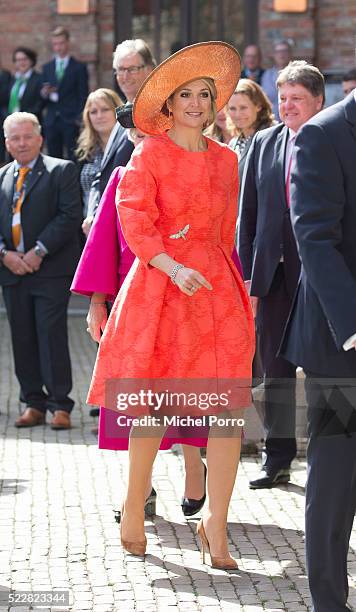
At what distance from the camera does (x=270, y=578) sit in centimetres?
539

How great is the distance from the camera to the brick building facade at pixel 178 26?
16422mm

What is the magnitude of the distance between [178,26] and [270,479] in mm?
11210

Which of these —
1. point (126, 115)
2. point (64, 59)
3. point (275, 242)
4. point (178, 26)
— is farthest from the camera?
point (178, 26)

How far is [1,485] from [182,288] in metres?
2.28

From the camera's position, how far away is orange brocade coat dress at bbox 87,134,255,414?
544cm

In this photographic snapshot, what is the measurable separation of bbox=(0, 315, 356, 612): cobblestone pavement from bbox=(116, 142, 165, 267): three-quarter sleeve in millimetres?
1232

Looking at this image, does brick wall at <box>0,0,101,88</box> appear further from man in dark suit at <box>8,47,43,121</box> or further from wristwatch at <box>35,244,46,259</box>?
wristwatch at <box>35,244,46,259</box>

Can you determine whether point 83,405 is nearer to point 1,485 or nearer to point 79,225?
point 79,225

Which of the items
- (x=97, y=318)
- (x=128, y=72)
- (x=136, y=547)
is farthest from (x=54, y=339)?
(x=136, y=547)

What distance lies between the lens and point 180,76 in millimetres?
5551

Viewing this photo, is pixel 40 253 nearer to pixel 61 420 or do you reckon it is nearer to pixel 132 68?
pixel 61 420

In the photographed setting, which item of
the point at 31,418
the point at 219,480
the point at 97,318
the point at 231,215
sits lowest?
Result: the point at 31,418

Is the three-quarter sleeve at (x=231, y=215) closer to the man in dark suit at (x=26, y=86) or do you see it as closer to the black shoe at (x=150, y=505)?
the black shoe at (x=150, y=505)

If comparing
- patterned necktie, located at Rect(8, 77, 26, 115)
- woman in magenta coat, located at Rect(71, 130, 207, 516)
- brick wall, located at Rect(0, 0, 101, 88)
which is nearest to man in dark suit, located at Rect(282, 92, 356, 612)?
woman in magenta coat, located at Rect(71, 130, 207, 516)
